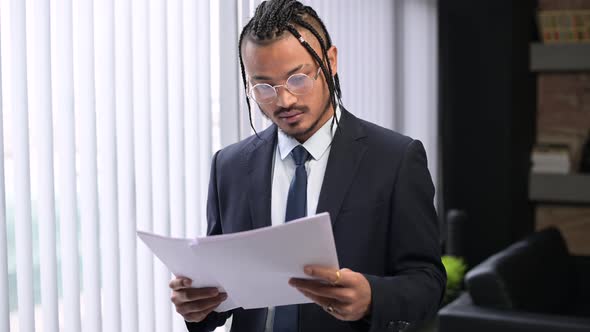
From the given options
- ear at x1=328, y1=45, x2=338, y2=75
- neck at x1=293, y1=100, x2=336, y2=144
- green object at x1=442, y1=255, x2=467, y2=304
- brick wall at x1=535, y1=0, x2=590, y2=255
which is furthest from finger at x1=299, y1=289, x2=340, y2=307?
brick wall at x1=535, y1=0, x2=590, y2=255

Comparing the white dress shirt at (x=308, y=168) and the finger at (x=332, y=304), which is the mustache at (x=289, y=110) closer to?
the white dress shirt at (x=308, y=168)

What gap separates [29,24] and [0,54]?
126 millimetres

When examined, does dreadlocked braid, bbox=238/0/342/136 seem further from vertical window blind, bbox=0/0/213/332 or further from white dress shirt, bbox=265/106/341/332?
vertical window blind, bbox=0/0/213/332

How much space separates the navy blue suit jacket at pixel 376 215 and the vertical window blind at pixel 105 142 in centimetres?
54

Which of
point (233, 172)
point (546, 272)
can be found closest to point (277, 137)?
point (233, 172)

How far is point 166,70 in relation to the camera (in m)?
2.23

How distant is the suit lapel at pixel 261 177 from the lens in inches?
59.6

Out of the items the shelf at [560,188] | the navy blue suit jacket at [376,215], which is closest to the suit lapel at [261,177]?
the navy blue suit jacket at [376,215]

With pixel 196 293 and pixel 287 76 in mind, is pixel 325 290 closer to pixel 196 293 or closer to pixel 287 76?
pixel 196 293

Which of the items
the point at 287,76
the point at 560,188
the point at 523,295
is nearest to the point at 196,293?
the point at 287,76

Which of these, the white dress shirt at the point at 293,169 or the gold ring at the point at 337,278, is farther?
the white dress shirt at the point at 293,169

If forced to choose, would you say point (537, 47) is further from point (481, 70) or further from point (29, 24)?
point (29, 24)

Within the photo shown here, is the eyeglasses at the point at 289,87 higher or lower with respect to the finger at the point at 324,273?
higher

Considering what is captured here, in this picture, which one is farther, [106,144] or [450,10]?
[450,10]
